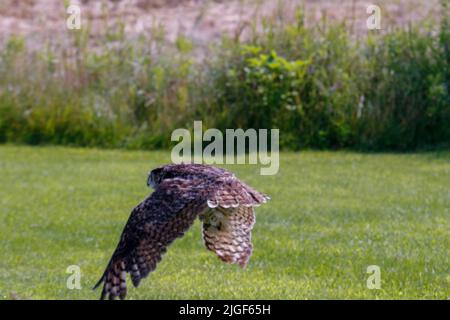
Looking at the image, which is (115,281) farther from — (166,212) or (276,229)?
(276,229)

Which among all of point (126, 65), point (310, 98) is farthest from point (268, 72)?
point (126, 65)

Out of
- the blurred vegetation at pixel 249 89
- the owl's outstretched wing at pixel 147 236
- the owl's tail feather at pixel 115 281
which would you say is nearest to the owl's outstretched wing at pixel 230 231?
the owl's outstretched wing at pixel 147 236

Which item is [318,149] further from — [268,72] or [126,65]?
[126,65]

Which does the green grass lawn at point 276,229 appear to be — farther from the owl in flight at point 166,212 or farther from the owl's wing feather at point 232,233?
the owl in flight at point 166,212

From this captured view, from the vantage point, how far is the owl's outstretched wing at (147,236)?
251 inches

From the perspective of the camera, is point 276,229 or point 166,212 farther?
point 276,229

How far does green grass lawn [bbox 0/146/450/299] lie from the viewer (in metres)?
8.08

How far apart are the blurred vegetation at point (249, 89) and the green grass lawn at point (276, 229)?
0.93m

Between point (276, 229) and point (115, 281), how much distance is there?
4.02 meters

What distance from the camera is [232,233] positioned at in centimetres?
750

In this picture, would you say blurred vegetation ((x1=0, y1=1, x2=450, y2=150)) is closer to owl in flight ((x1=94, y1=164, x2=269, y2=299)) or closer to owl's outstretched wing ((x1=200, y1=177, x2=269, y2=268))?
owl's outstretched wing ((x1=200, y1=177, x2=269, y2=268))

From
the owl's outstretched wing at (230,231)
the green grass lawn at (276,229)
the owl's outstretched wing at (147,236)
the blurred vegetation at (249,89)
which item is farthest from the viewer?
the blurred vegetation at (249,89)

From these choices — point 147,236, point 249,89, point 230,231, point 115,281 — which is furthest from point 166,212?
point 249,89

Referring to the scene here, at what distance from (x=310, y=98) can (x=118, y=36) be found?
154 inches
